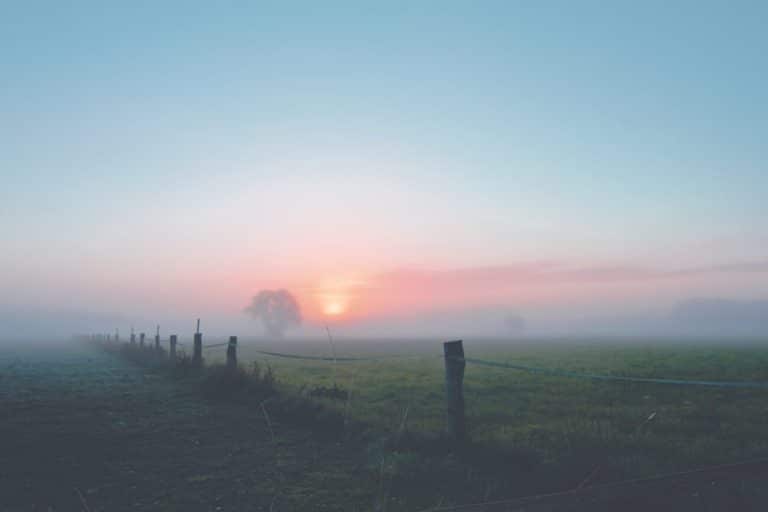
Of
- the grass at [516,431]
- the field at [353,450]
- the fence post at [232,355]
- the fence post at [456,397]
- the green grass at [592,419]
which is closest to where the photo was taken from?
the field at [353,450]

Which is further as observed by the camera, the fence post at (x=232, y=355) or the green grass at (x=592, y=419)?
the fence post at (x=232, y=355)

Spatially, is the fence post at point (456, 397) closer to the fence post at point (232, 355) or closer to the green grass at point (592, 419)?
the green grass at point (592, 419)

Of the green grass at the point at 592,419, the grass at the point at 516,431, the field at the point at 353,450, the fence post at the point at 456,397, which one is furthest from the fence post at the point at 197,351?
the fence post at the point at 456,397

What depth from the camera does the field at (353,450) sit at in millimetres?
5359

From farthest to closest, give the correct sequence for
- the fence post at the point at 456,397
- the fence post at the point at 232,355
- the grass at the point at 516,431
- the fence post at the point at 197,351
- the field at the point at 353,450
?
the fence post at the point at 197,351 → the fence post at the point at 232,355 → the fence post at the point at 456,397 → the grass at the point at 516,431 → the field at the point at 353,450

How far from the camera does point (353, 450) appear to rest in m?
7.45

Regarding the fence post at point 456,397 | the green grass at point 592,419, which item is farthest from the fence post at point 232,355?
the fence post at point 456,397

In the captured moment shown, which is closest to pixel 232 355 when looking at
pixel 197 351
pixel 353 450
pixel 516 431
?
pixel 197 351

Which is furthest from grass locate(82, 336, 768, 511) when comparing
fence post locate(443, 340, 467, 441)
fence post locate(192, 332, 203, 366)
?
fence post locate(192, 332, 203, 366)

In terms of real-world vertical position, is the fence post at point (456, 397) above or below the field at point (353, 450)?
above

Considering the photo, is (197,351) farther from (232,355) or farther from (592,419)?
(592,419)

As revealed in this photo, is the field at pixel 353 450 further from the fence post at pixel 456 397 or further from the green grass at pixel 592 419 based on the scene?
the fence post at pixel 456 397

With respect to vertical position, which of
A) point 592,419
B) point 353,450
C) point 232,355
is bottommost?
Result: point 592,419

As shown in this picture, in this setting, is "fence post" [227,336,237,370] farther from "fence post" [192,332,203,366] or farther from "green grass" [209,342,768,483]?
"fence post" [192,332,203,366]
